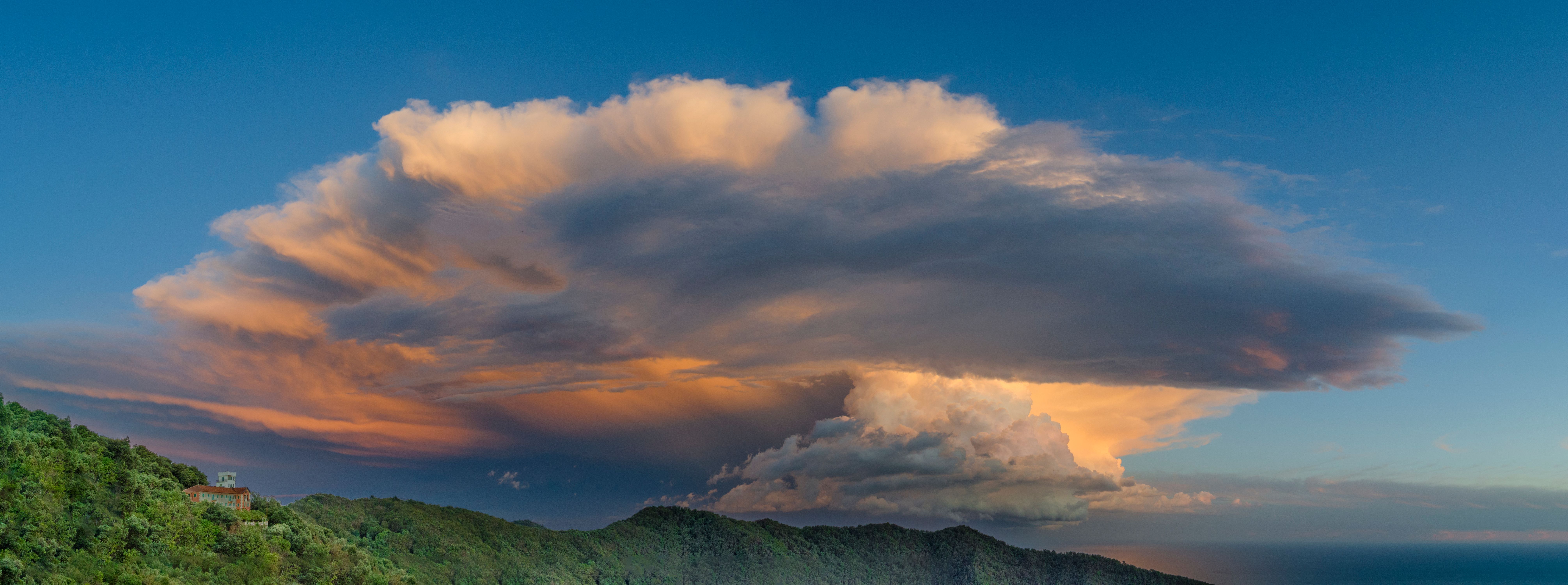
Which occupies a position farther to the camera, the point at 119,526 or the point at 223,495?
the point at 223,495

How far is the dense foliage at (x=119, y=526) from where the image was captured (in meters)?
83.5

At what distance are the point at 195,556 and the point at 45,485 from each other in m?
17.4

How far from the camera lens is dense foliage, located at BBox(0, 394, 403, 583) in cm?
8350

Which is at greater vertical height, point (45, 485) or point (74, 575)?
point (45, 485)

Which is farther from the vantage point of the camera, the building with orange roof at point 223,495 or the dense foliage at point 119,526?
the building with orange roof at point 223,495

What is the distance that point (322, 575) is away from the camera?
424ft

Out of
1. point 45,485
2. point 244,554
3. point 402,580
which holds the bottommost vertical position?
point 402,580

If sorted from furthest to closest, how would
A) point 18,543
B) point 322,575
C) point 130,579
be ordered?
point 322,575 < point 130,579 < point 18,543

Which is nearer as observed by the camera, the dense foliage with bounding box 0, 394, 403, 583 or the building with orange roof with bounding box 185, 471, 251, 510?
the dense foliage with bounding box 0, 394, 403, 583

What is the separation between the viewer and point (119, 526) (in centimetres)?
9388

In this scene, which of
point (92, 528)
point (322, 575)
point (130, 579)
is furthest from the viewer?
point (322, 575)

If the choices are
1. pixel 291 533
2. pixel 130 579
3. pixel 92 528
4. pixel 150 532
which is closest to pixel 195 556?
pixel 150 532

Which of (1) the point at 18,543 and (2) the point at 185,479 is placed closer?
(1) the point at 18,543

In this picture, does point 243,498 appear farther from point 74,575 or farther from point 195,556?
point 74,575
